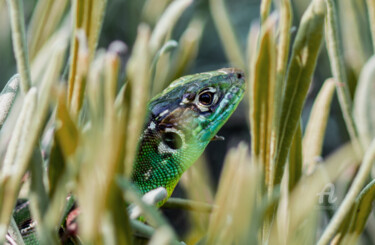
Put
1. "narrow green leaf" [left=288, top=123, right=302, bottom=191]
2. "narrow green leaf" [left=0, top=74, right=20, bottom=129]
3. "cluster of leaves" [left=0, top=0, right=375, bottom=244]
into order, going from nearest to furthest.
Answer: "cluster of leaves" [left=0, top=0, right=375, bottom=244]
"narrow green leaf" [left=0, top=74, right=20, bottom=129]
"narrow green leaf" [left=288, top=123, right=302, bottom=191]

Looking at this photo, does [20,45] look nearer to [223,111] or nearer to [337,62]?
[337,62]

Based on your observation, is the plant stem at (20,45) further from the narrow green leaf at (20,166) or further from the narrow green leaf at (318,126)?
the narrow green leaf at (318,126)

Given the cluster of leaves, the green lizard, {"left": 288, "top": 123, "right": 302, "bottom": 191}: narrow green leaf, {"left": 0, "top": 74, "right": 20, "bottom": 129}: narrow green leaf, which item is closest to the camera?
the cluster of leaves

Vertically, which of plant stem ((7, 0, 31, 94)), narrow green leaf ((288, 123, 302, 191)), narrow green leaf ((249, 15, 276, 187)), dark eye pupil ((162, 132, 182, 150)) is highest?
plant stem ((7, 0, 31, 94))

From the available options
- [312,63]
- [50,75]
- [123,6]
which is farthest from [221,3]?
[123,6]

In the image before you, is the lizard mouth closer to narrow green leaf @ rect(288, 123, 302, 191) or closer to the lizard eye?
the lizard eye

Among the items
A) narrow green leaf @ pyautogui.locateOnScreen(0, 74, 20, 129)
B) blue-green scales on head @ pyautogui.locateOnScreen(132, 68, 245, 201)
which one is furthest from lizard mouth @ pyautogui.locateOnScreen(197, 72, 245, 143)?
narrow green leaf @ pyautogui.locateOnScreen(0, 74, 20, 129)

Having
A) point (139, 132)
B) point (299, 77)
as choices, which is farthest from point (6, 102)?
point (299, 77)
